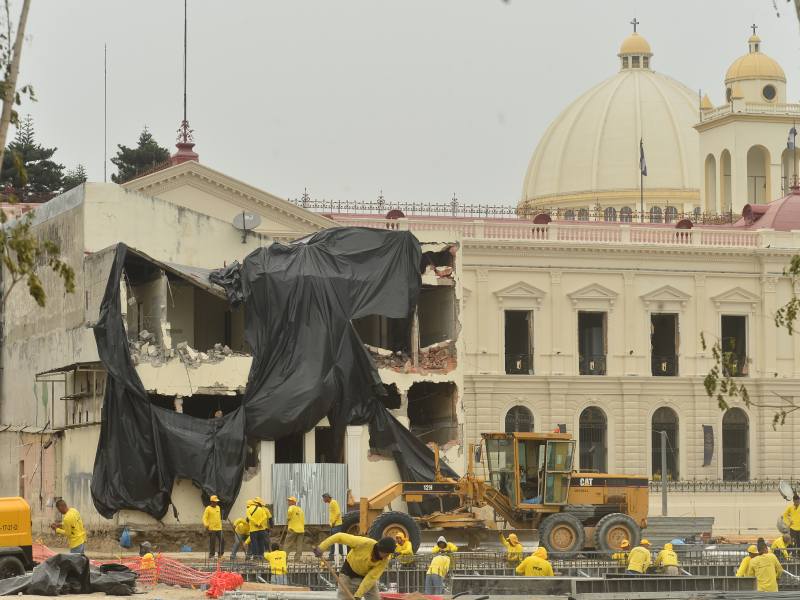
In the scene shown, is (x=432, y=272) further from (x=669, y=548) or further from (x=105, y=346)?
(x=669, y=548)

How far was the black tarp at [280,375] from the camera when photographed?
4609 cm

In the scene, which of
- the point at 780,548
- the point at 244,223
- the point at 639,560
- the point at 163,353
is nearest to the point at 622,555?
the point at 780,548

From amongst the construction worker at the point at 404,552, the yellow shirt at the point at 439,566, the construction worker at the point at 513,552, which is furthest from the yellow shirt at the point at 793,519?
the yellow shirt at the point at 439,566

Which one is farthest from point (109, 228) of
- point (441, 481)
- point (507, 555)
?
point (507, 555)

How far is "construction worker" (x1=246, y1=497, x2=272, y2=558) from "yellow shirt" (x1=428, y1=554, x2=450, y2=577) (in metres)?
5.73

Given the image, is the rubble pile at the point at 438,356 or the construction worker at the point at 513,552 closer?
the construction worker at the point at 513,552

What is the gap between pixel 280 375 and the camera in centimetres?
4784

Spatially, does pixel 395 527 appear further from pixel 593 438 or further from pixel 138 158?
pixel 138 158

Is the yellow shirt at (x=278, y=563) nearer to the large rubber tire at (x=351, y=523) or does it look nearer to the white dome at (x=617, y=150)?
the large rubber tire at (x=351, y=523)

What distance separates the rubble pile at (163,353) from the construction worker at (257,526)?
25.0ft

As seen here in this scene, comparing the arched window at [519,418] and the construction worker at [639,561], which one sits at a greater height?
the arched window at [519,418]

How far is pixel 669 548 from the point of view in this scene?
122 ft

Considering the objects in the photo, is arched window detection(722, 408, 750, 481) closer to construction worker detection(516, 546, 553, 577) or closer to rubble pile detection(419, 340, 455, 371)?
rubble pile detection(419, 340, 455, 371)

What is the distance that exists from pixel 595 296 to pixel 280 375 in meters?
30.2
